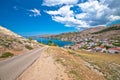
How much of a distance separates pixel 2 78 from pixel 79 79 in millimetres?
8733

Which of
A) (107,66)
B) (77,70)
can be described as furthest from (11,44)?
(77,70)

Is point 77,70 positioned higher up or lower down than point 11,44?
lower down

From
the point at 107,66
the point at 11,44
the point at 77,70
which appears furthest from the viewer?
the point at 11,44

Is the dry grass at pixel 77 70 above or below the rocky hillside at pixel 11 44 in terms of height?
below

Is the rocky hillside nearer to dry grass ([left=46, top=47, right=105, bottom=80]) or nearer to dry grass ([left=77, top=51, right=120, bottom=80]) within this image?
dry grass ([left=46, top=47, right=105, bottom=80])

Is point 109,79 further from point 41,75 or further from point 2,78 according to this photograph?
point 2,78

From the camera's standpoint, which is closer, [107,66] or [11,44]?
[107,66]

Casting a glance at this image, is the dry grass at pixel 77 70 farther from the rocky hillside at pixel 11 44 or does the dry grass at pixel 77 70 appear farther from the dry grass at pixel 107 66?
the rocky hillside at pixel 11 44

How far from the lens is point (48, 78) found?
18.0 meters

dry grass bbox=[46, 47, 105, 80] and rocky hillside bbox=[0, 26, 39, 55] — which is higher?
rocky hillside bbox=[0, 26, 39, 55]

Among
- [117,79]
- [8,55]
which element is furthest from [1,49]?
[117,79]

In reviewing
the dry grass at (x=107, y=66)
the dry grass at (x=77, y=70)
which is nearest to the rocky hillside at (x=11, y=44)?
the dry grass at (x=77, y=70)

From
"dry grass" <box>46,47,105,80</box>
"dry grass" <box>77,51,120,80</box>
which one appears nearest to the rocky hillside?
"dry grass" <box>46,47,105,80</box>

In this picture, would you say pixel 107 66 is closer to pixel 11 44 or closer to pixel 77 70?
pixel 77 70
